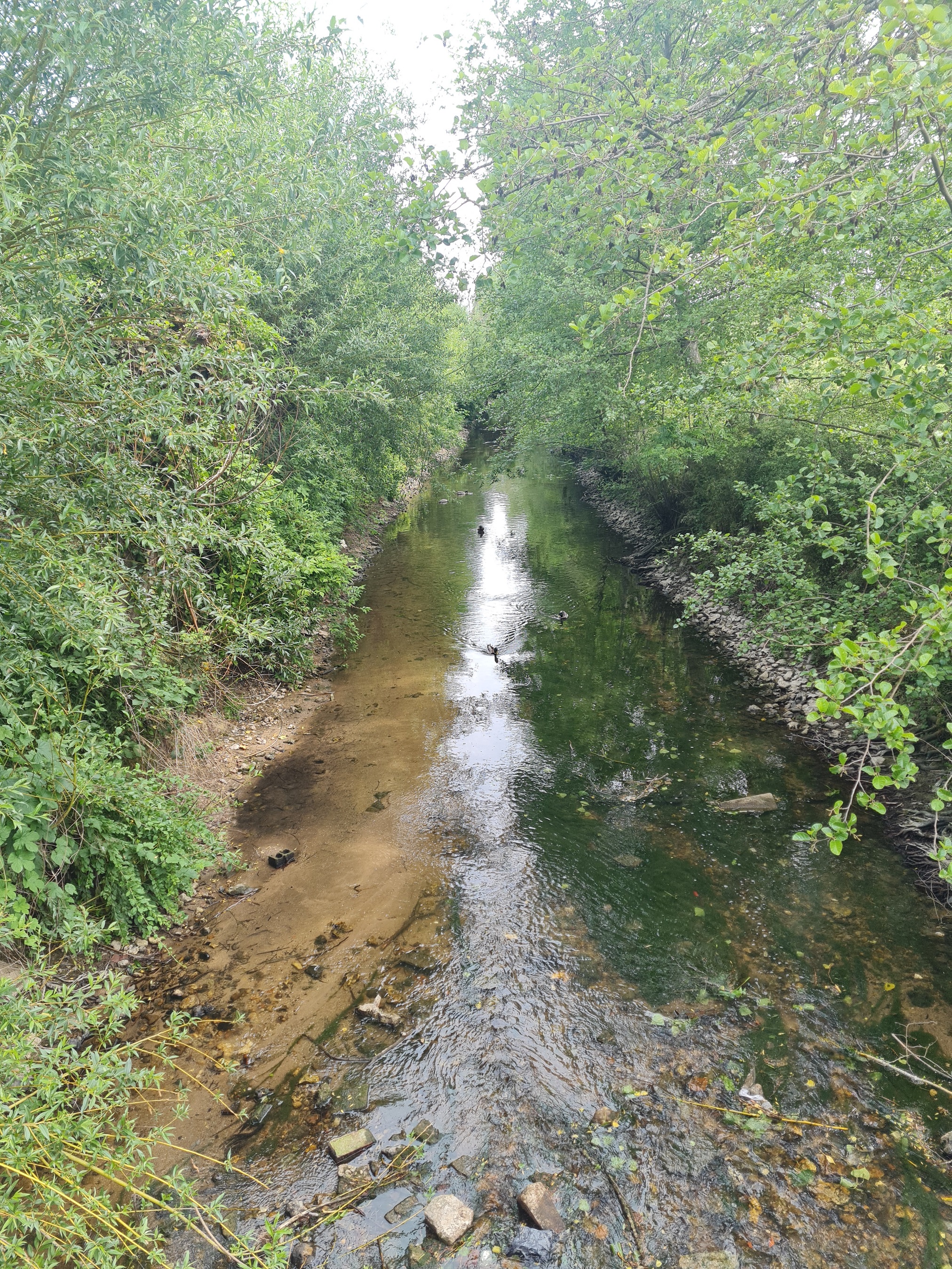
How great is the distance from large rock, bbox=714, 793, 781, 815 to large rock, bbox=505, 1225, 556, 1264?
481 cm

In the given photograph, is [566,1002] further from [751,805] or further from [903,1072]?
[751,805]

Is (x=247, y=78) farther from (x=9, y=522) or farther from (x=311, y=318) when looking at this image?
(x=311, y=318)

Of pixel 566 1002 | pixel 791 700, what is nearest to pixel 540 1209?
pixel 566 1002

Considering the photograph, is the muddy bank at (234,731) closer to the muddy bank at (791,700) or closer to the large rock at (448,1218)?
the large rock at (448,1218)

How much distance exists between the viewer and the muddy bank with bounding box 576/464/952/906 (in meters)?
6.47

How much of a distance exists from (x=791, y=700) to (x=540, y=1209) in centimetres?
763

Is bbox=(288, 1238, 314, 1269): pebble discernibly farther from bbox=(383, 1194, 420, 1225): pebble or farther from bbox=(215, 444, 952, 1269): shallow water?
bbox=(383, 1194, 420, 1225): pebble

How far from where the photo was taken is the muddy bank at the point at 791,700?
647 cm

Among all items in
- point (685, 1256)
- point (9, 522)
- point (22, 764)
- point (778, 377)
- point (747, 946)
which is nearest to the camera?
point (685, 1256)

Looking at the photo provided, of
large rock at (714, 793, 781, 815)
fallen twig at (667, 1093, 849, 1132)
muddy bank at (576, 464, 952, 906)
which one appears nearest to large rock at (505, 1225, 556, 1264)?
fallen twig at (667, 1093, 849, 1132)

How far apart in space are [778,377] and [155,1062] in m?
8.53

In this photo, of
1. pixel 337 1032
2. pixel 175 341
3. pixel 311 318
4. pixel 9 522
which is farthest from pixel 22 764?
pixel 311 318

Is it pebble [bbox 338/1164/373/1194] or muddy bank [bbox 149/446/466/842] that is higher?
muddy bank [bbox 149/446/466/842]

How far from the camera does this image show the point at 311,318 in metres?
13.1
